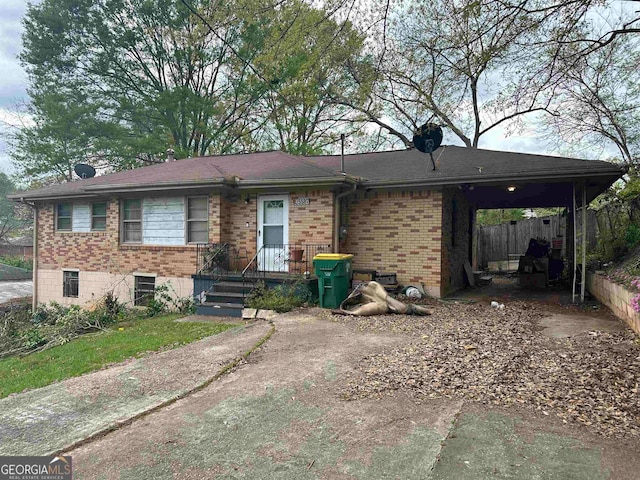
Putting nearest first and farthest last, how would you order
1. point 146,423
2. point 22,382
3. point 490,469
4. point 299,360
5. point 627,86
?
point 490,469 → point 146,423 → point 299,360 → point 22,382 → point 627,86

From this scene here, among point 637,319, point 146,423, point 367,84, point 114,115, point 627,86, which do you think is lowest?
point 146,423

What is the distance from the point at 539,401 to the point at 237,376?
299cm

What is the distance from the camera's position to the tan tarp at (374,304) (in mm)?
7648

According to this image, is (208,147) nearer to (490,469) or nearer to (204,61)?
(204,61)

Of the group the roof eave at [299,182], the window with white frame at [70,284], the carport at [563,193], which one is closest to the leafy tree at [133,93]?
the window with white frame at [70,284]

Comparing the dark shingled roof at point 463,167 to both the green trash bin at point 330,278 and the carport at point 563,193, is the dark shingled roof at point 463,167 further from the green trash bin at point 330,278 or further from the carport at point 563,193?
the green trash bin at point 330,278

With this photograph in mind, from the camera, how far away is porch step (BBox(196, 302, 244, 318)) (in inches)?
337

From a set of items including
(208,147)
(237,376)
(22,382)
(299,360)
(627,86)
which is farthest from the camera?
(208,147)

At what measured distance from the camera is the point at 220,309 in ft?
28.6

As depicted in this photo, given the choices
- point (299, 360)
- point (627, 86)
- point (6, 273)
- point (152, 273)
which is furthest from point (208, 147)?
point (299, 360)

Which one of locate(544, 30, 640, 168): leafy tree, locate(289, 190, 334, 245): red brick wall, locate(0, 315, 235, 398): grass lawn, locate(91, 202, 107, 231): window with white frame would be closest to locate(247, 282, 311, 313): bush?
locate(0, 315, 235, 398): grass lawn

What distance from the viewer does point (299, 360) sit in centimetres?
493

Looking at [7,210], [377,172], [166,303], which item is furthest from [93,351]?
[7,210]

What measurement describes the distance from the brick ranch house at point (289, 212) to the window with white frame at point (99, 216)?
31 mm
